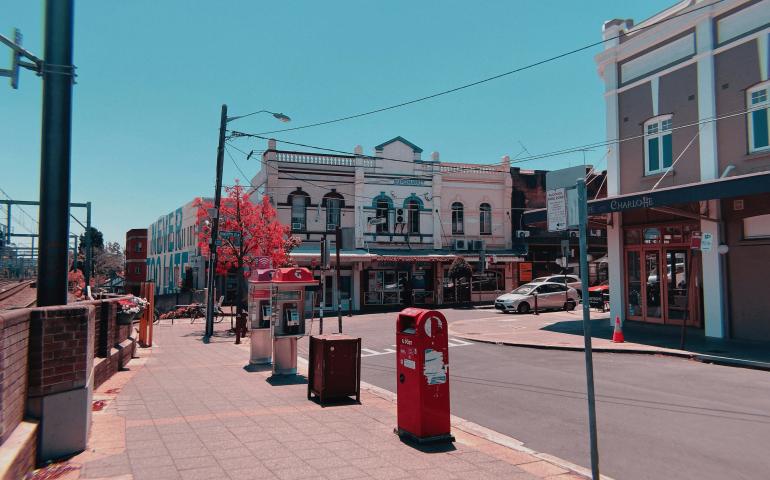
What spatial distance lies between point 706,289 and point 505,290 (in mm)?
21470

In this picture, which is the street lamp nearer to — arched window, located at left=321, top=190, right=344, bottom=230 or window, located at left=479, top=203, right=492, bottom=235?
arched window, located at left=321, top=190, right=344, bottom=230

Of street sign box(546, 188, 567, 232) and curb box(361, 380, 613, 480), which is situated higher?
street sign box(546, 188, 567, 232)

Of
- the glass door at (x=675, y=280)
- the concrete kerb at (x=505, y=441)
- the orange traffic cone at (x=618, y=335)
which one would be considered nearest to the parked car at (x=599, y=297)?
the glass door at (x=675, y=280)

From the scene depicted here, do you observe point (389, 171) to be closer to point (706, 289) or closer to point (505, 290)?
point (505, 290)

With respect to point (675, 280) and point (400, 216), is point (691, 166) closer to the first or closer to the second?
point (675, 280)

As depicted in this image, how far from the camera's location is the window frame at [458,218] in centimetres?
3650

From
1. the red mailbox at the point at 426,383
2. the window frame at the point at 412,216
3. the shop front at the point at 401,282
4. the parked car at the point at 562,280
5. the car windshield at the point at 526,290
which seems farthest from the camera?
the window frame at the point at 412,216

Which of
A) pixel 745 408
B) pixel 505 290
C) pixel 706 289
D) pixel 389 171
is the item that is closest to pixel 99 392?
pixel 745 408

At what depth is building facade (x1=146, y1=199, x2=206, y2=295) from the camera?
40.1 metres

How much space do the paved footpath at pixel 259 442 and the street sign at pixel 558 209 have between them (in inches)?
97.4

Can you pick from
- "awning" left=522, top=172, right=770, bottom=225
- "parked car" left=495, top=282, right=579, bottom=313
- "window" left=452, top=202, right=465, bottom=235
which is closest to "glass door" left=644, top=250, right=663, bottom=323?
"awning" left=522, top=172, right=770, bottom=225

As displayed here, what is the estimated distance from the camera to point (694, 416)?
318 inches

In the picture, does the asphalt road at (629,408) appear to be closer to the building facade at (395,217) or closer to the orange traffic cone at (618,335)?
the orange traffic cone at (618,335)

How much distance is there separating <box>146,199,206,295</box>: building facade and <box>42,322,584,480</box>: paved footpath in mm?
25196
